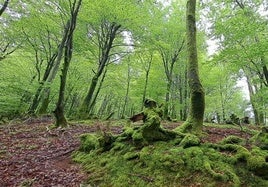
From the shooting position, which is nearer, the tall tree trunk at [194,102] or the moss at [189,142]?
the moss at [189,142]

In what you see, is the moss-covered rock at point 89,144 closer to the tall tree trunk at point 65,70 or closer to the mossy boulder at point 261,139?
the tall tree trunk at point 65,70

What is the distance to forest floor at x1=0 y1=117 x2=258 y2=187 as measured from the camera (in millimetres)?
5938

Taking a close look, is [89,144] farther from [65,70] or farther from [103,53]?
[103,53]

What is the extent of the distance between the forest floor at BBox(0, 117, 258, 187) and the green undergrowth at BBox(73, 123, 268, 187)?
0.59 metres

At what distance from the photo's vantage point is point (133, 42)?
1964 cm

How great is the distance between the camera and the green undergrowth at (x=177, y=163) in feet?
15.7

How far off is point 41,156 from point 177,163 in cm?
486

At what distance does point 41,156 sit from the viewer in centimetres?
787

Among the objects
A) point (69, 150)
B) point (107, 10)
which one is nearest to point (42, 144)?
point (69, 150)

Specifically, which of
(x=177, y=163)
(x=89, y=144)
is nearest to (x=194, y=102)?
(x=177, y=163)

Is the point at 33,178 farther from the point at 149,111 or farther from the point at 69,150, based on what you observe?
the point at 149,111

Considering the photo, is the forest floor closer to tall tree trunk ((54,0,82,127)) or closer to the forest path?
the forest path

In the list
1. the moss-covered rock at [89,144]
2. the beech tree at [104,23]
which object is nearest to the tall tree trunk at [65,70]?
the moss-covered rock at [89,144]

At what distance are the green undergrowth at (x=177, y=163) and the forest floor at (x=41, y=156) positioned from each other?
0.59 m
